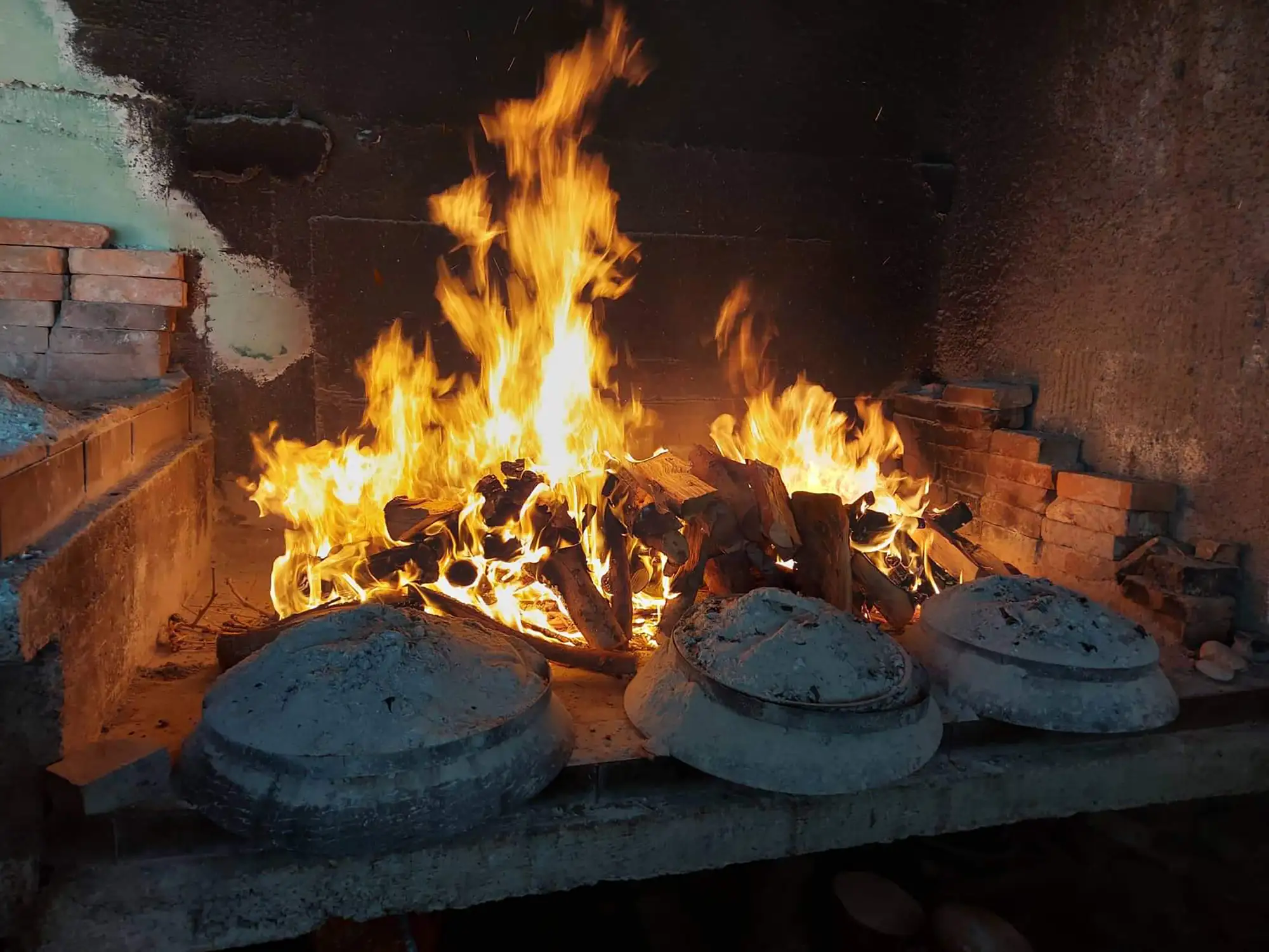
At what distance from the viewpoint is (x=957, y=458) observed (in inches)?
195

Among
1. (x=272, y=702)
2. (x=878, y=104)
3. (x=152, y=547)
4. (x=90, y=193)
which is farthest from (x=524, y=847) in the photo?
(x=878, y=104)

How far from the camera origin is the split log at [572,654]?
3.32m

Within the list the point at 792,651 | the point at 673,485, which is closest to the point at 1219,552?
the point at 792,651

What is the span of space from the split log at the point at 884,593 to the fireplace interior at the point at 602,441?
0.06ft

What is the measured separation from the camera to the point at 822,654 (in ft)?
8.95

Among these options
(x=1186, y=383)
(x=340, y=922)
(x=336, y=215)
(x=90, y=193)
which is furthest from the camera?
(x=336, y=215)

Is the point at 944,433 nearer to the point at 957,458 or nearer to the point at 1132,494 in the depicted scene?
the point at 957,458

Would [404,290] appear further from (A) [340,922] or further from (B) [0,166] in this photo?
(A) [340,922]

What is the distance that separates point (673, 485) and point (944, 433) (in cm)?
192

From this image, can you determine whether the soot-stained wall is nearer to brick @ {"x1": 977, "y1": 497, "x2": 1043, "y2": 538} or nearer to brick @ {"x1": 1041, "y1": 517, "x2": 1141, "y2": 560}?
brick @ {"x1": 977, "y1": 497, "x2": 1043, "y2": 538}

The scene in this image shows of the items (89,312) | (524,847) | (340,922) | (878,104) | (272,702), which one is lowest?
(340,922)

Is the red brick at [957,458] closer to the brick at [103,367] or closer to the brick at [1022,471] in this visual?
the brick at [1022,471]

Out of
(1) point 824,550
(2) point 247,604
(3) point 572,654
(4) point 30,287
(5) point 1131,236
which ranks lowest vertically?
(2) point 247,604

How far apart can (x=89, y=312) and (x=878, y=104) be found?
4248 mm
